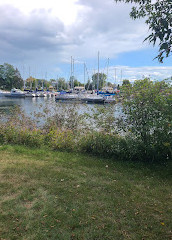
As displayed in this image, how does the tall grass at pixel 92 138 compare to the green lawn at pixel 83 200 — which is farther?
the tall grass at pixel 92 138

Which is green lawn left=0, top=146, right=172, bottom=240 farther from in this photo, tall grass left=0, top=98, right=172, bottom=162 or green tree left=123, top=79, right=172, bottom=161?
green tree left=123, top=79, right=172, bottom=161

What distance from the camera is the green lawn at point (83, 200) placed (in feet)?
9.46

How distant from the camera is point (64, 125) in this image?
9.20m

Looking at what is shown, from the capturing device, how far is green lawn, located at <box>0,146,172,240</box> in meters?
2.88

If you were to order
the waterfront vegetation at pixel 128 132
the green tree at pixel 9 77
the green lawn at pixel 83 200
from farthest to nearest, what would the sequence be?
the green tree at pixel 9 77
the waterfront vegetation at pixel 128 132
the green lawn at pixel 83 200

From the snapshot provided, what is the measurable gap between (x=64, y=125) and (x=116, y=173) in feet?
15.4

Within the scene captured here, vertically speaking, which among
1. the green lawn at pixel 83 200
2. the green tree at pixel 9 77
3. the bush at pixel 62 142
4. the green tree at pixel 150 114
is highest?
the green tree at pixel 9 77

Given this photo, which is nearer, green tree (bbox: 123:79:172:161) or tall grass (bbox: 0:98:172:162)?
Result: green tree (bbox: 123:79:172:161)

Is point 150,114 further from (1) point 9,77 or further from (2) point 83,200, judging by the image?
(1) point 9,77

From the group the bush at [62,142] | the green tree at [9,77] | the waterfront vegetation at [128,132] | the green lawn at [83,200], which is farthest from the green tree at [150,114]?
the green tree at [9,77]

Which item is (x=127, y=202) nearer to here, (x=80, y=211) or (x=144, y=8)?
(x=80, y=211)

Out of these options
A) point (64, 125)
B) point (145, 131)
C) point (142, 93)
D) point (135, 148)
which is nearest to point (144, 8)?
point (142, 93)

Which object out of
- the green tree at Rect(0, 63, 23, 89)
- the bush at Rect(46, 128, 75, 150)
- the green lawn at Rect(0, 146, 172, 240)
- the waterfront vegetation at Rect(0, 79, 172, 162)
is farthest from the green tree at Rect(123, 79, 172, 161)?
the green tree at Rect(0, 63, 23, 89)

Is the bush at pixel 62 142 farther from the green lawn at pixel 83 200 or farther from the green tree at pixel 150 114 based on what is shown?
the green tree at pixel 150 114
